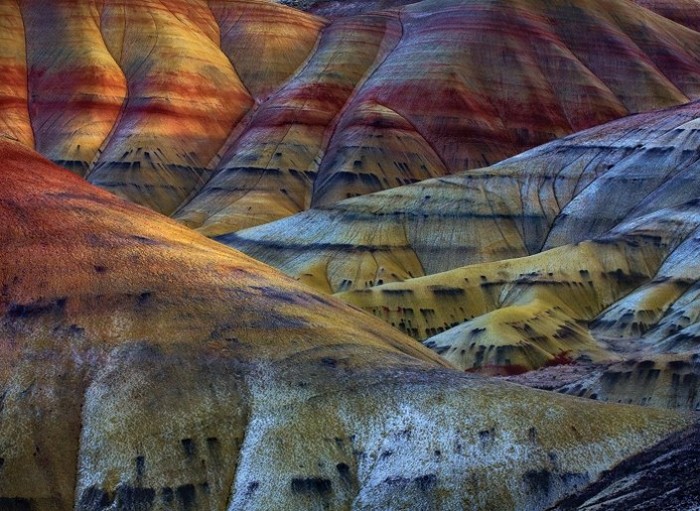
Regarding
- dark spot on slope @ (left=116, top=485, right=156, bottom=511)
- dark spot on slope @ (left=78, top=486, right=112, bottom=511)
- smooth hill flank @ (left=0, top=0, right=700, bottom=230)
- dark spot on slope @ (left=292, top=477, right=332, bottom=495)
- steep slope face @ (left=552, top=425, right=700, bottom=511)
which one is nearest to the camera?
steep slope face @ (left=552, top=425, right=700, bottom=511)

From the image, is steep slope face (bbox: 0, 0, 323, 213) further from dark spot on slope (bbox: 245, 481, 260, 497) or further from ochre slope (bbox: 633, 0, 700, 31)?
dark spot on slope (bbox: 245, 481, 260, 497)

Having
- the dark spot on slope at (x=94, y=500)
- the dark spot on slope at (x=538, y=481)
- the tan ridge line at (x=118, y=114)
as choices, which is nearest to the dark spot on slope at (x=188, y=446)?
the dark spot on slope at (x=94, y=500)

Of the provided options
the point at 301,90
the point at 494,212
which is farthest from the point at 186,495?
the point at 301,90

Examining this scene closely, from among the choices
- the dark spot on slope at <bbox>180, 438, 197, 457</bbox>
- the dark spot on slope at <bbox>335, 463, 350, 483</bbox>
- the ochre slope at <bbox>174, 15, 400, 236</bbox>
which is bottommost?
the dark spot on slope at <bbox>335, 463, 350, 483</bbox>

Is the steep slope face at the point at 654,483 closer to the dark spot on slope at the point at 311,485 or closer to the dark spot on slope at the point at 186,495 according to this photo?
the dark spot on slope at the point at 311,485

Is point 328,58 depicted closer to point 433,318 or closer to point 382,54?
point 382,54

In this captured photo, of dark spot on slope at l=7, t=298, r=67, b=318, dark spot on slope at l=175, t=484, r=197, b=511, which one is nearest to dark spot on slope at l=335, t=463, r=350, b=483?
dark spot on slope at l=175, t=484, r=197, b=511
